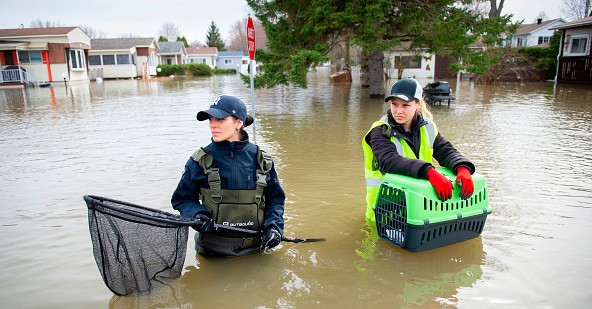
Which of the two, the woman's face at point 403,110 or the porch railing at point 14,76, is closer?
the woman's face at point 403,110

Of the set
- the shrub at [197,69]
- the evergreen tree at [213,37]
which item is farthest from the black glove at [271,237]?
the evergreen tree at [213,37]

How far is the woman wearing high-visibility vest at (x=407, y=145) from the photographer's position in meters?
3.51

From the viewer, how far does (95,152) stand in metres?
8.17

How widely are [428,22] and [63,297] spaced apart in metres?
14.3

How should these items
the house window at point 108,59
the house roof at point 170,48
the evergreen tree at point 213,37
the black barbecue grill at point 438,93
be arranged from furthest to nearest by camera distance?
the evergreen tree at point 213,37
the house roof at point 170,48
the house window at point 108,59
the black barbecue grill at point 438,93

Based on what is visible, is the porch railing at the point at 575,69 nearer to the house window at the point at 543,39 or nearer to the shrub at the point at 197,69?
the house window at the point at 543,39

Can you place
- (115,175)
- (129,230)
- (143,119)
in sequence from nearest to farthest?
(129,230), (115,175), (143,119)

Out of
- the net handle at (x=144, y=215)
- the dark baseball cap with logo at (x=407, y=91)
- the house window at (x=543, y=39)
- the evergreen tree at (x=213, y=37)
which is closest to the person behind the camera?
the net handle at (x=144, y=215)

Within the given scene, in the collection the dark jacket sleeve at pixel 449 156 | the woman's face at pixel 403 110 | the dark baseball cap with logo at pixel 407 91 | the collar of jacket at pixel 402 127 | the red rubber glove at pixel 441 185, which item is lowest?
the red rubber glove at pixel 441 185

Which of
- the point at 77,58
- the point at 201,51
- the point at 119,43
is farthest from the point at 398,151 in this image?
the point at 201,51

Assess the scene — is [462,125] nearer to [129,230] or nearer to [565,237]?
[565,237]

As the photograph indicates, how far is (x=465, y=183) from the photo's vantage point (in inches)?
132

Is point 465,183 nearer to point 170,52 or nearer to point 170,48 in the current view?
point 170,52

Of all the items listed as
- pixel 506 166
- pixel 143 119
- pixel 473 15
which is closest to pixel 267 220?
pixel 506 166
